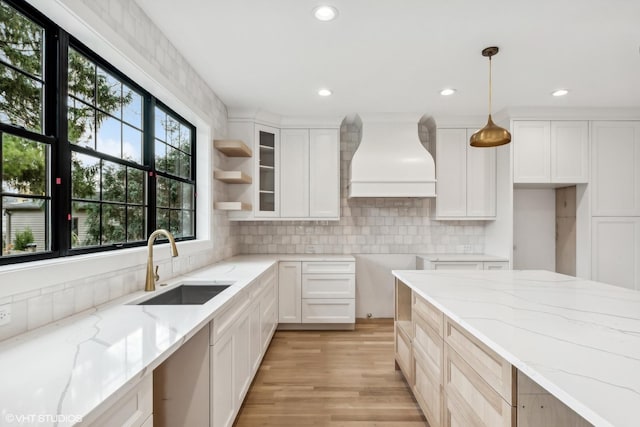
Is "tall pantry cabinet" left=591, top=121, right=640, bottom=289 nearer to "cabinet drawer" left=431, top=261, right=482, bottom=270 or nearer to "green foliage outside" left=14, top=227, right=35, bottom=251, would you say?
"cabinet drawer" left=431, top=261, right=482, bottom=270

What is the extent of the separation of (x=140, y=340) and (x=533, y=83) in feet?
12.0

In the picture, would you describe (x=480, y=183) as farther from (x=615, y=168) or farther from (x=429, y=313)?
(x=429, y=313)

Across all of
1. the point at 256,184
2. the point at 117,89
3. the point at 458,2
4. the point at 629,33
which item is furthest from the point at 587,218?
the point at 117,89

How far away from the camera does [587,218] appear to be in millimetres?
3611

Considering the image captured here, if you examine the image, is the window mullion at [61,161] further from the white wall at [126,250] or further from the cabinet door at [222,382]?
the cabinet door at [222,382]

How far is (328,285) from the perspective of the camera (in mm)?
3744

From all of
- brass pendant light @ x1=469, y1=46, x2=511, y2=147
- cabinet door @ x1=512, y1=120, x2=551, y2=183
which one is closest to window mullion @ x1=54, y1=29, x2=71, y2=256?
brass pendant light @ x1=469, y1=46, x2=511, y2=147

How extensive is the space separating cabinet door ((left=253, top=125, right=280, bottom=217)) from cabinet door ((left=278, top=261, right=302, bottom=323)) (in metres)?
0.68

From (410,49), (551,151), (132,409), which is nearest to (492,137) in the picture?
(410,49)

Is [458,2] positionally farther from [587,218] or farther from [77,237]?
[587,218]

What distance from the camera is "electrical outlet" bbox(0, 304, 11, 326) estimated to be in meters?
1.13

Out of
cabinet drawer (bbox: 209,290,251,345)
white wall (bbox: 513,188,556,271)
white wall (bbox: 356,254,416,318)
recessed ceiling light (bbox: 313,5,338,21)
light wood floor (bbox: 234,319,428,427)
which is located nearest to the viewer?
cabinet drawer (bbox: 209,290,251,345)

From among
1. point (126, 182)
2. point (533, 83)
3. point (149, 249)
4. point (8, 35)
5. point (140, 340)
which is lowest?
point (140, 340)

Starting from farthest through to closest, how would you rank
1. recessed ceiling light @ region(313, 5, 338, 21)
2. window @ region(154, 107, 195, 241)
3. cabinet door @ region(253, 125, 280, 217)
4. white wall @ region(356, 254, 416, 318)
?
white wall @ region(356, 254, 416, 318) < cabinet door @ region(253, 125, 280, 217) < window @ region(154, 107, 195, 241) < recessed ceiling light @ region(313, 5, 338, 21)
